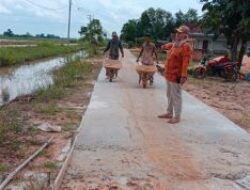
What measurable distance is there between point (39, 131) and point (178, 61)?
298 cm

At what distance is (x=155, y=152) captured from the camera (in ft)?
25.3

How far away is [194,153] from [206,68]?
17731 millimetres

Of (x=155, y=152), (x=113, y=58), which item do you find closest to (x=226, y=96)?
(x=113, y=58)

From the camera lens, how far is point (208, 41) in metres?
55.8

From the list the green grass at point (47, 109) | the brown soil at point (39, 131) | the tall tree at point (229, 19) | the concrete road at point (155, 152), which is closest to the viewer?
the concrete road at point (155, 152)

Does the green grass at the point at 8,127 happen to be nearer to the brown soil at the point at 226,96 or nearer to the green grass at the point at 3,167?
the green grass at the point at 3,167

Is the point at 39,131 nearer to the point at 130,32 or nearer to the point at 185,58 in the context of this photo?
the point at 185,58

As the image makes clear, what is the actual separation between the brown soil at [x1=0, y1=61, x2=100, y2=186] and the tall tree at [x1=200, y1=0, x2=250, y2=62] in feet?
35.5

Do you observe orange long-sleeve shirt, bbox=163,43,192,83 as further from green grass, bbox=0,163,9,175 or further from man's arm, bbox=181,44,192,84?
green grass, bbox=0,163,9,175

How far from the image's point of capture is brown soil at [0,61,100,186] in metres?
7.01

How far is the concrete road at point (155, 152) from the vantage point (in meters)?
6.32

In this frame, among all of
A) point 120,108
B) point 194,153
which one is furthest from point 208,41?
point 194,153

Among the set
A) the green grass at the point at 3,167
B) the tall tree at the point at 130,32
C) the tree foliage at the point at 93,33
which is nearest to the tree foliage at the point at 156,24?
the tall tree at the point at 130,32

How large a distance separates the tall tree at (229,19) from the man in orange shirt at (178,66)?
13.4m
